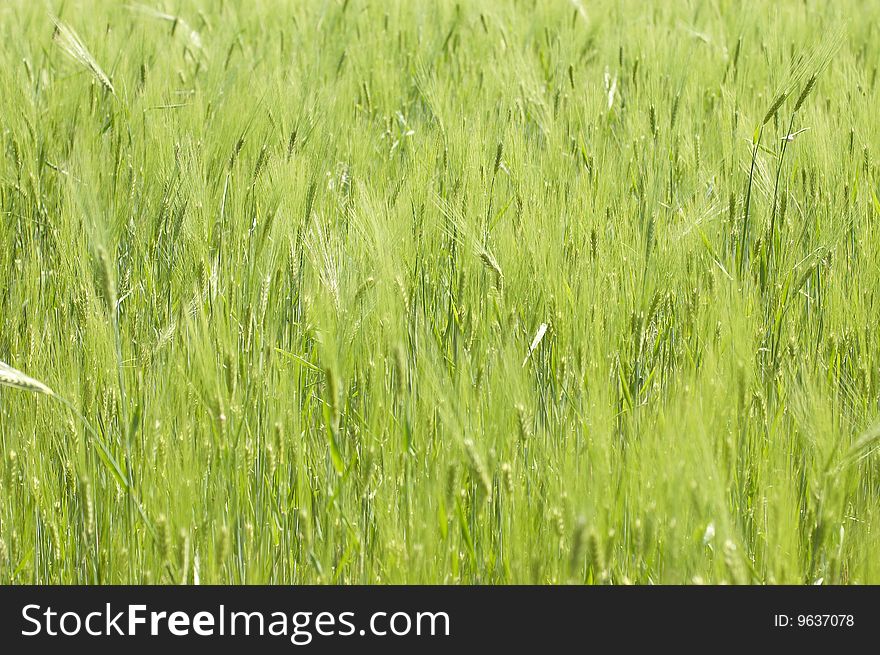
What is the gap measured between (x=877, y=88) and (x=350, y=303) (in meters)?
1.50

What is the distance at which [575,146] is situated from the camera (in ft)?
7.13

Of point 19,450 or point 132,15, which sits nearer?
point 19,450

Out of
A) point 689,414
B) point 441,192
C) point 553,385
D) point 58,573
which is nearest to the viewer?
point 689,414

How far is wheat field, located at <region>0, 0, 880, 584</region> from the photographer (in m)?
1.10

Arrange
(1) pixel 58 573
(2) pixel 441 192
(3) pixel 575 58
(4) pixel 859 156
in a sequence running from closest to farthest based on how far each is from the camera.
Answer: (1) pixel 58 573, (4) pixel 859 156, (2) pixel 441 192, (3) pixel 575 58

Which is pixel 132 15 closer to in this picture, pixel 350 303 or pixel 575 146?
pixel 575 146

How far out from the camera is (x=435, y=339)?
1.50 meters

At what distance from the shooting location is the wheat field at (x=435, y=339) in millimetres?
1101

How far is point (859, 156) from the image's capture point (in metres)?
1.84

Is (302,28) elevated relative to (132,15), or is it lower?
lower

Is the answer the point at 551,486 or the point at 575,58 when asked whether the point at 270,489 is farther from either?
the point at 575,58

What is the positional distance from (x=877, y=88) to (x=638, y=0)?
1681mm

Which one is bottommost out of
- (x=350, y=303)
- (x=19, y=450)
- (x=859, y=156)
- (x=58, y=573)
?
(x=58, y=573)

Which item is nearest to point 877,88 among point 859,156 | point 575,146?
point 859,156
